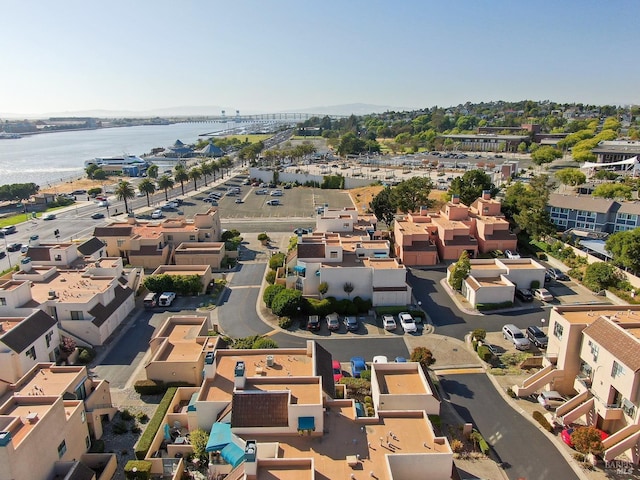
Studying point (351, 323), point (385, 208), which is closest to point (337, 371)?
point (351, 323)

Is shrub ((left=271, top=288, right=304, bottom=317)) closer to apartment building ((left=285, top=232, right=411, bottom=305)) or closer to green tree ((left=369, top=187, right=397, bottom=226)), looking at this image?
apartment building ((left=285, top=232, right=411, bottom=305))

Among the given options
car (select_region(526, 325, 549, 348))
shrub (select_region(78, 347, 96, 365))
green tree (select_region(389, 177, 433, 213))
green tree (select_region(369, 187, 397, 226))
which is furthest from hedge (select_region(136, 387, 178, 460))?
green tree (select_region(389, 177, 433, 213))

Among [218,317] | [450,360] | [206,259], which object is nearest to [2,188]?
[206,259]

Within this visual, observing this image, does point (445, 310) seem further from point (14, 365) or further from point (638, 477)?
point (14, 365)

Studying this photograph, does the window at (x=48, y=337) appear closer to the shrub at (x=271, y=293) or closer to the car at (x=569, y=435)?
the shrub at (x=271, y=293)

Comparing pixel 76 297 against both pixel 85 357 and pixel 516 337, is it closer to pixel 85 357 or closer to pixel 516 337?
pixel 85 357

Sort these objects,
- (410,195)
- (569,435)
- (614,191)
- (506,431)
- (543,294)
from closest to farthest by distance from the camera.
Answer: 1. (569,435)
2. (506,431)
3. (543,294)
4. (410,195)
5. (614,191)
